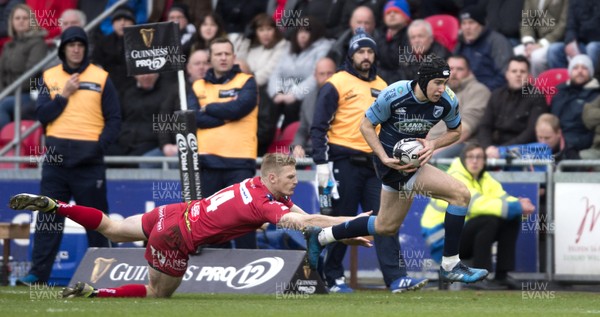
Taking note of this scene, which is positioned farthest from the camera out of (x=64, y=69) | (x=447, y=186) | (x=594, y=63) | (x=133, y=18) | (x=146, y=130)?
(x=133, y=18)

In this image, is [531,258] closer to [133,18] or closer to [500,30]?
[500,30]

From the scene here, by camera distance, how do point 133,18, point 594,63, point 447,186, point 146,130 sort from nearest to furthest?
point 447,186
point 594,63
point 146,130
point 133,18

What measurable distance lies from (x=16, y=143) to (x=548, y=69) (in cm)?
714

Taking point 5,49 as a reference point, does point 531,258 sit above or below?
below

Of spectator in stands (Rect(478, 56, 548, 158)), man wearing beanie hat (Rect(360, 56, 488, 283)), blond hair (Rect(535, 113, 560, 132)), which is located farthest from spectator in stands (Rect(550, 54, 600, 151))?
man wearing beanie hat (Rect(360, 56, 488, 283))

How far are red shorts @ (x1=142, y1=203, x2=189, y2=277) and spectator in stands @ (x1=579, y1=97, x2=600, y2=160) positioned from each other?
Result: 576cm

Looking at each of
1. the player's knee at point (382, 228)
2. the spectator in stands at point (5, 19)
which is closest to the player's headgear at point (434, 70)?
the player's knee at point (382, 228)

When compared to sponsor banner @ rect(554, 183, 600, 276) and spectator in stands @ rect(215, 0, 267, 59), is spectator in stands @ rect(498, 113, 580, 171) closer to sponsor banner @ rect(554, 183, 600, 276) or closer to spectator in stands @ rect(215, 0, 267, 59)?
sponsor banner @ rect(554, 183, 600, 276)

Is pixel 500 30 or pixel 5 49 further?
pixel 5 49

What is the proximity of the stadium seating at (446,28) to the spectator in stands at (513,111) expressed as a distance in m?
1.66

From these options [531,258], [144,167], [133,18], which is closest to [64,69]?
[144,167]

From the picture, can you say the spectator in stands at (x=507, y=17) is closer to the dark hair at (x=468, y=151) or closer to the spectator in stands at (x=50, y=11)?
the dark hair at (x=468, y=151)

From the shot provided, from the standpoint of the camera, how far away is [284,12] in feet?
60.1

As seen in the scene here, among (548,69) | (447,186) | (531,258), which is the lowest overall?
(531,258)
